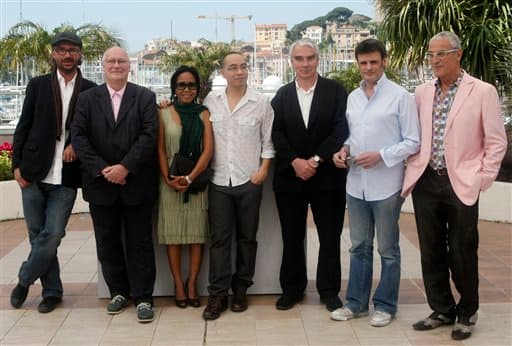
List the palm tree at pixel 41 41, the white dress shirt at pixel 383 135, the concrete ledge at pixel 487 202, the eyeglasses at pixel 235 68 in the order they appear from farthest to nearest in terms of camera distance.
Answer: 1. the palm tree at pixel 41 41
2. the concrete ledge at pixel 487 202
3. the eyeglasses at pixel 235 68
4. the white dress shirt at pixel 383 135

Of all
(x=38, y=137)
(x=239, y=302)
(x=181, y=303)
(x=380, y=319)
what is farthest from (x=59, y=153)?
(x=380, y=319)

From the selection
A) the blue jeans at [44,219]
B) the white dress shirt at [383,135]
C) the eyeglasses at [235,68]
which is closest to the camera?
the white dress shirt at [383,135]

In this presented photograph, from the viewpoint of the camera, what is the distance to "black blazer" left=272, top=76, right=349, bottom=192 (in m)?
5.51

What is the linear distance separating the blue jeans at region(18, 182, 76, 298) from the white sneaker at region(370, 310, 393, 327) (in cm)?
224

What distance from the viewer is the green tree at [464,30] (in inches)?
417

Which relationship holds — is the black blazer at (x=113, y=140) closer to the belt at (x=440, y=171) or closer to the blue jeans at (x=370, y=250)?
the blue jeans at (x=370, y=250)

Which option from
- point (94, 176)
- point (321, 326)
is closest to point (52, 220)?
point (94, 176)

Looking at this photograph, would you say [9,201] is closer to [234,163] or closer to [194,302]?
[194,302]

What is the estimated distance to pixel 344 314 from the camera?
5.57 metres

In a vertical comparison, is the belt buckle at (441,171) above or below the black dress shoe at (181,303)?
above

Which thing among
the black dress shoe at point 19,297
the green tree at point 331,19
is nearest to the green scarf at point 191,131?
the black dress shoe at point 19,297

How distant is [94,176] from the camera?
546 centimetres

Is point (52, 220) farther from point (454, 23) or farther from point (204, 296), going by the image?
point (454, 23)

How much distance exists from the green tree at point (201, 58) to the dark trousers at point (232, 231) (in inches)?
816
